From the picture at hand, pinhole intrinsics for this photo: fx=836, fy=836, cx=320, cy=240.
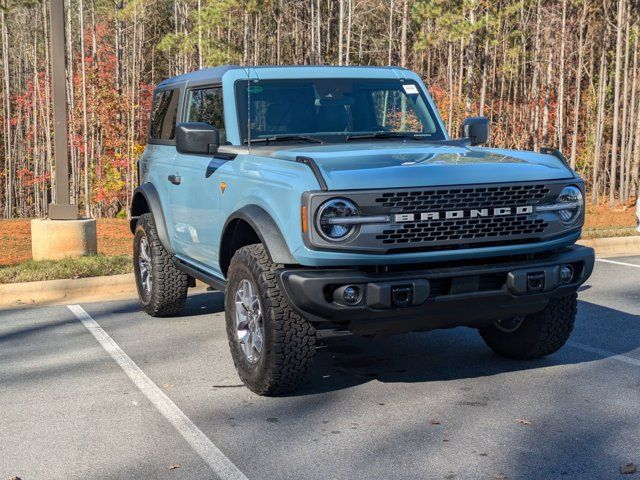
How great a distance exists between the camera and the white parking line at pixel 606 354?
602 centimetres

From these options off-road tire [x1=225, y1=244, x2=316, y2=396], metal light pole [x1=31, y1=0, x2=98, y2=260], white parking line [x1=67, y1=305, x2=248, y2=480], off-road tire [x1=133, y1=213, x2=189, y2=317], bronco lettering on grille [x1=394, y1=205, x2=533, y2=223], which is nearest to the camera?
white parking line [x1=67, y1=305, x2=248, y2=480]

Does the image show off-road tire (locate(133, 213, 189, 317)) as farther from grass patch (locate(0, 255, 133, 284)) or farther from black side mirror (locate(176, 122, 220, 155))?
black side mirror (locate(176, 122, 220, 155))

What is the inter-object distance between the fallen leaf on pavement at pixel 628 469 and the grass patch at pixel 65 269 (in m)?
6.55

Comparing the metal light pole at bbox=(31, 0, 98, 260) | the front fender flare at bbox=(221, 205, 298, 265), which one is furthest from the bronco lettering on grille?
the metal light pole at bbox=(31, 0, 98, 260)

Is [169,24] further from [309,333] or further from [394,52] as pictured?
[309,333]

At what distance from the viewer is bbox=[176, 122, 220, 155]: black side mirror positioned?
5570 millimetres

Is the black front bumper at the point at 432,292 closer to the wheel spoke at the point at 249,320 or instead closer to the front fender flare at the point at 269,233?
the front fender flare at the point at 269,233

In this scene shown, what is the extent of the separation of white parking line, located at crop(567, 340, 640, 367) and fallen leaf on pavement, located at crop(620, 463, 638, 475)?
82.0 inches

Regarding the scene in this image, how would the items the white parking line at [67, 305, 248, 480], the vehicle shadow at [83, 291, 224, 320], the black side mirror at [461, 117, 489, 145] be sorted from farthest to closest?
the vehicle shadow at [83, 291, 224, 320], the black side mirror at [461, 117, 489, 145], the white parking line at [67, 305, 248, 480]

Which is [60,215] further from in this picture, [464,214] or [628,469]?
[628,469]

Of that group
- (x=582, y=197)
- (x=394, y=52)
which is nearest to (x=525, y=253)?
(x=582, y=197)

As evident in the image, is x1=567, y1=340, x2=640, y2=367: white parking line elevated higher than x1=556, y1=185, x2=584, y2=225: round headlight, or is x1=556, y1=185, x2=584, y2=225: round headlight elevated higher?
x1=556, y1=185, x2=584, y2=225: round headlight

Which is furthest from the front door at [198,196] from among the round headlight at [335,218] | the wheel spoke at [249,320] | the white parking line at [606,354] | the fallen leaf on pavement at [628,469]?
the fallen leaf on pavement at [628,469]

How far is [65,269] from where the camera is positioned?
9227mm
